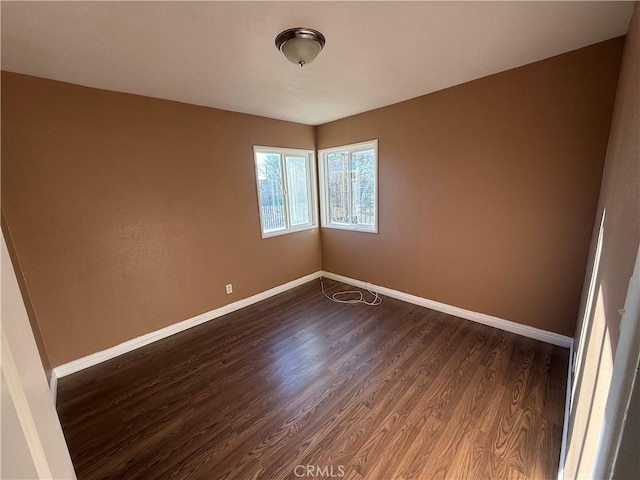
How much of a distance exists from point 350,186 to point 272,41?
90.3 inches

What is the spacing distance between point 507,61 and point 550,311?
2.11 metres

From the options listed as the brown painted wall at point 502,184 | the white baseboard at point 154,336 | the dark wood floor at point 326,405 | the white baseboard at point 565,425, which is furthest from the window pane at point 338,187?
the white baseboard at point 565,425

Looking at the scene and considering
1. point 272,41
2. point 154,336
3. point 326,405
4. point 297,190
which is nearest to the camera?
point 272,41

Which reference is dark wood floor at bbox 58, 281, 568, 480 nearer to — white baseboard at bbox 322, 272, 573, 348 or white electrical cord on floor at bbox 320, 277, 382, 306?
white baseboard at bbox 322, 272, 573, 348

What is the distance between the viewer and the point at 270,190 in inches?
143

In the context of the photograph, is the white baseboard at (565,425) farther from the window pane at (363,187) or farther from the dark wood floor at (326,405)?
the window pane at (363,187)

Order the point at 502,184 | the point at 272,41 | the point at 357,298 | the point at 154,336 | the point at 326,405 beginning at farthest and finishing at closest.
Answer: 1. the point at 357,298
2. the point at 154,336
3. the point at 502,184
4. the point at 326,405
5. the point at 272,41

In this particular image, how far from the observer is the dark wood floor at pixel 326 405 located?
150 cm

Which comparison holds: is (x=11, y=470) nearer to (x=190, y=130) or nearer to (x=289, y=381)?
(x=289, y=381)

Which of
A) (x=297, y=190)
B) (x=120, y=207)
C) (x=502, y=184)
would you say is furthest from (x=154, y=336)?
(x=502, y=184)

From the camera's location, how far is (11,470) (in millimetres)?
441

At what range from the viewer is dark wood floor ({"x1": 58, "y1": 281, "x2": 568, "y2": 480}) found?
1.50 meters

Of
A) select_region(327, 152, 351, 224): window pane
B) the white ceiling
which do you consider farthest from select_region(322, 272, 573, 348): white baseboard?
the white ceiling

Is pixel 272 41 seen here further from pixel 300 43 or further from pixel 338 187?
pixel 338 187
